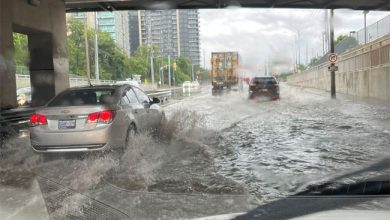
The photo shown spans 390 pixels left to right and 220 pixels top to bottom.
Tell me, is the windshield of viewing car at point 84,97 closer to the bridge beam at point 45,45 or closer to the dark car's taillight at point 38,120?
the dark car's taillight at point 38,120

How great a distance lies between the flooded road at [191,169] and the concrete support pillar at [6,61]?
3.10m

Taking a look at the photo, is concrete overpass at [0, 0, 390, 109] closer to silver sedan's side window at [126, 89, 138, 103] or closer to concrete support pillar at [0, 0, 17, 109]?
concrete support pillar at [0, 0, 17, 109]

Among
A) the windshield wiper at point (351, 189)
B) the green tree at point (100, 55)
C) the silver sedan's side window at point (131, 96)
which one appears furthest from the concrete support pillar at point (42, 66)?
the green tree at point (100, 55)

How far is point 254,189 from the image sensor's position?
22.5 feet

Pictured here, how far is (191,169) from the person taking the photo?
8.47 meters

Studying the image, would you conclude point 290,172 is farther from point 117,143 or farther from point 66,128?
point 66,128

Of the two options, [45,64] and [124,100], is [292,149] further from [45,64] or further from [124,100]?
[45,64]

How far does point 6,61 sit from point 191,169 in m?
9.12

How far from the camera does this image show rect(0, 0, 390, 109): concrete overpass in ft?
50.0

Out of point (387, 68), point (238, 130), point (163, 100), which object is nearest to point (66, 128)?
point (238, 130)

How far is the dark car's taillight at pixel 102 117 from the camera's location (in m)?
8.65

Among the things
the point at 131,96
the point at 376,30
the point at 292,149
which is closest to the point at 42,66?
the point at 131,96

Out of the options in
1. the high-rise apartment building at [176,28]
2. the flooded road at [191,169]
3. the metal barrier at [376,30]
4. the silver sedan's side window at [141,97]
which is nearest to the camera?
the flooded road at [191,169]

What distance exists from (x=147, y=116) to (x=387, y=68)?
19.1 m
